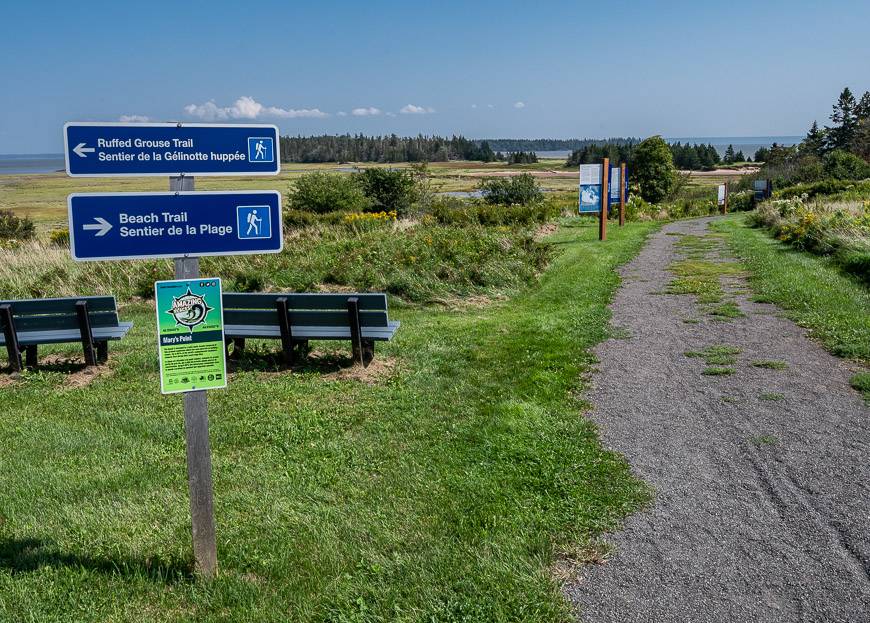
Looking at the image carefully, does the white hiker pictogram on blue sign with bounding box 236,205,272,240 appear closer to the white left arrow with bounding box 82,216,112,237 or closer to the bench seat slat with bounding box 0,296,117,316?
the white left arrow with bounding box 82,216,112,237

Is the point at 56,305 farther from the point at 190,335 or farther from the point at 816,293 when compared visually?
the point at 816,293

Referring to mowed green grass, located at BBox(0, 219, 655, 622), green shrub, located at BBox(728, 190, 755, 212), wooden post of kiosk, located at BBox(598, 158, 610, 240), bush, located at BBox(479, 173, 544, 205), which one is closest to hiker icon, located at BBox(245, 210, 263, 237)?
mowed green grass, located at BBox(0, 219, 655, 622)

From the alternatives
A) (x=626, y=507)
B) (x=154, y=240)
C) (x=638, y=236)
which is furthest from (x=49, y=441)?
(x=638, y=236)

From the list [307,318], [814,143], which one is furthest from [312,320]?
[814,143]

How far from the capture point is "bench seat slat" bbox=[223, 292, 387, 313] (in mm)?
7012

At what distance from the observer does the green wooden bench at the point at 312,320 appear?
7.00 metres

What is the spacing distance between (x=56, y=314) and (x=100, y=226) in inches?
191

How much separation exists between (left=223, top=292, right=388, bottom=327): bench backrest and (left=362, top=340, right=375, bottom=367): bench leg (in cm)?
21

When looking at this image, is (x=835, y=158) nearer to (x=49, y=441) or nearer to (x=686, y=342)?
(x=686, y=342)

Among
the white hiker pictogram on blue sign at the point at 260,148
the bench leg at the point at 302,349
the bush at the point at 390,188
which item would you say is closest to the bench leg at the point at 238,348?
the bench leg at the point at 302,349

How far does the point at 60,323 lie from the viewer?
7352 mm

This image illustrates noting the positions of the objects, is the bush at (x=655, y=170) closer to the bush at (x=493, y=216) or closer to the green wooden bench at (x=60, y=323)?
the bush at (x=493, y=216)

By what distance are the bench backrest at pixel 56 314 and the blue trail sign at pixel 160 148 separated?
4.53m

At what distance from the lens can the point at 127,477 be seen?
471 centimetres
